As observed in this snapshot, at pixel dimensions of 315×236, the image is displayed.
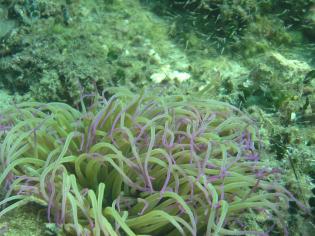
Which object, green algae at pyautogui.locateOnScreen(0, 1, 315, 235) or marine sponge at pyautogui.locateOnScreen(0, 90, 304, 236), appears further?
green algae at pyautogui.locateOnScreen(0, 1, 315, 235)

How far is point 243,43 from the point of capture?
4121 mm

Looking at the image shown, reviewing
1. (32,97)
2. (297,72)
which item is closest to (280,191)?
(297,72)

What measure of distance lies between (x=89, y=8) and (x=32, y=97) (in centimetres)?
139

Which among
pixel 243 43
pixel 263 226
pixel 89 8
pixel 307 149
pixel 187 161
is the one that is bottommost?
pixel 263 226

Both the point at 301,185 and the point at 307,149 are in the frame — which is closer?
the point at 301,185

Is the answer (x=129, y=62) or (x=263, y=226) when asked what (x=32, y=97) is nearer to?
(x=129, y=62)

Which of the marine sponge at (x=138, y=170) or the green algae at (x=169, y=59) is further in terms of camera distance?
the green algae at (x=169, y=59)

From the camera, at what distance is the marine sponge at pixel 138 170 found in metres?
2.06

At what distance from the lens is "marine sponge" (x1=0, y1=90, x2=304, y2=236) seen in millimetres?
2064

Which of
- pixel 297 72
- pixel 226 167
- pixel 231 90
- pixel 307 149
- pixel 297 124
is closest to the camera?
pixel 226 167

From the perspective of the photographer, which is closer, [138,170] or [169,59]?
[138,170]

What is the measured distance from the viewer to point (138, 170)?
2203 millimetres

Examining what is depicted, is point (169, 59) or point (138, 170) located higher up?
point (169, 59)

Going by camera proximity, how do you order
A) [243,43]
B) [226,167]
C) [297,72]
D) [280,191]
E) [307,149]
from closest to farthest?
1. [226,167]
2. [280,191]
3. [307,149]
4. [297,72]
5. [243,43]
